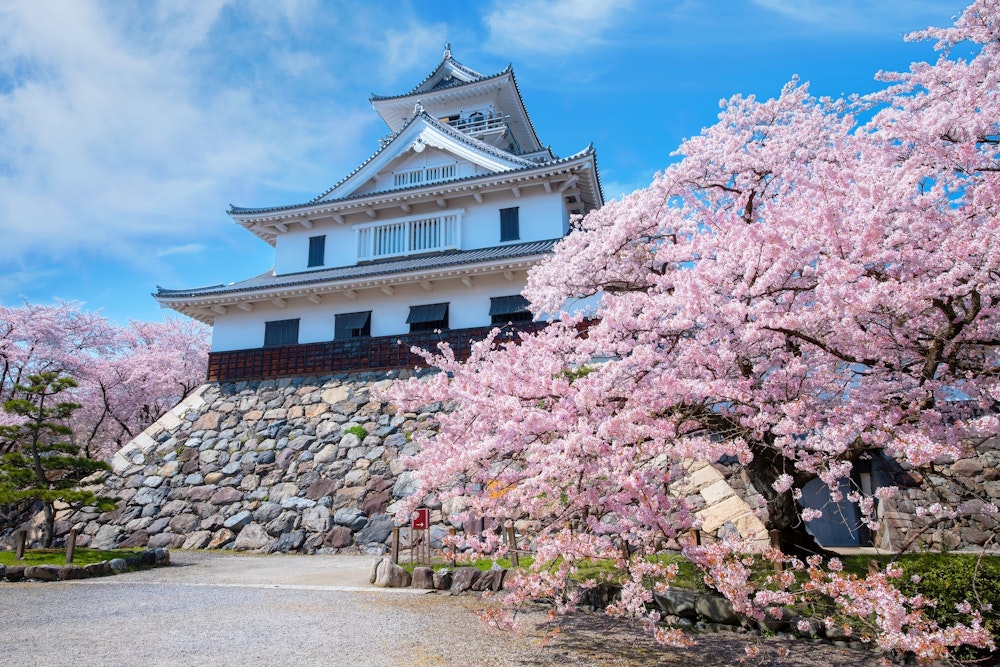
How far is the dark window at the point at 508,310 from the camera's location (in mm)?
16188

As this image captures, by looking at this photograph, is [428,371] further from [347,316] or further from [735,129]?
[735,129]

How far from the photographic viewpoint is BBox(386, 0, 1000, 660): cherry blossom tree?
523 cm

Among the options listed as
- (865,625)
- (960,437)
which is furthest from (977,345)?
(865,625)

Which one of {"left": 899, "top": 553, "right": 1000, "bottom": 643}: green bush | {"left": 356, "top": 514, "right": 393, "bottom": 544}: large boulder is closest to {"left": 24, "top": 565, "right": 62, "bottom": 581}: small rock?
{"left": 356, "top": 514, "right": 393, "bottom": 544}: large boulder

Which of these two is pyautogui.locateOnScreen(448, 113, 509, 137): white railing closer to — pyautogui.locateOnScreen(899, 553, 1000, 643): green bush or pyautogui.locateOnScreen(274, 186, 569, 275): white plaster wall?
pyautogui.locateOnScreen(274, 186, 569, 275): white plaster wall

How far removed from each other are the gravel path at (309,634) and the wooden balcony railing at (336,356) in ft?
27.2

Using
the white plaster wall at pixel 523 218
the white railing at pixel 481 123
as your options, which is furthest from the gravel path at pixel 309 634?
the white railing at pixel 481 123

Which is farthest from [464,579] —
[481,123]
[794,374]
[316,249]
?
[481,123]

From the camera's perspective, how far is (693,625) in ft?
22.9

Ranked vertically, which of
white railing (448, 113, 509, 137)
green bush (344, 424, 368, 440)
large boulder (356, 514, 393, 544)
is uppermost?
white railing (448, 113, 509, 137)

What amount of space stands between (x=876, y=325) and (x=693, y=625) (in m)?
3.92

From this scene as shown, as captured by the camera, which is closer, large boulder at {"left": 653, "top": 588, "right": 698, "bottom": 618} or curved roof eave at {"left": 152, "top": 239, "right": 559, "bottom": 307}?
large boulder at {"left": 653, "top": 588, "right": 698, "bottom": 618}

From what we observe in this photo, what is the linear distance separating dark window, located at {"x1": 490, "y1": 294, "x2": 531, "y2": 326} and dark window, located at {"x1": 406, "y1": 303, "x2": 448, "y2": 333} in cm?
142

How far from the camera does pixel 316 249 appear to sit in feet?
66.8
